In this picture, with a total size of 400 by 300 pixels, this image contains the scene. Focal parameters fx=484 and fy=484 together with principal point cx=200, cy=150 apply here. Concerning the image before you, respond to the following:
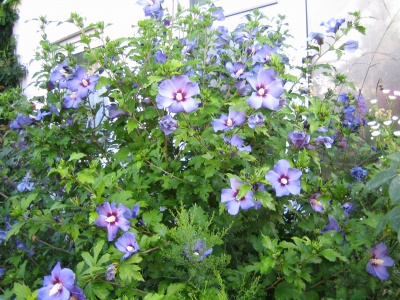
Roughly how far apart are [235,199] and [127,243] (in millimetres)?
372

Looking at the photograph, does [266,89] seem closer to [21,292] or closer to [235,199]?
[235,199]

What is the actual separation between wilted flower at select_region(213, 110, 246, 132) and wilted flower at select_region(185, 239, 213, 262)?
418 mm

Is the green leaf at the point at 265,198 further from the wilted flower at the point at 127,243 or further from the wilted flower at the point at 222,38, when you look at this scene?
the wilted flower at the point at 222,38

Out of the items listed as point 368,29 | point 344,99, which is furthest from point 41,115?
point 368,29

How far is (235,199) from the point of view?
157 cm

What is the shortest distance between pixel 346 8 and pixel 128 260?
7.28 ft

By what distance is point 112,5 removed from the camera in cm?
468

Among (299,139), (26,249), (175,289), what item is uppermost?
(299,139)

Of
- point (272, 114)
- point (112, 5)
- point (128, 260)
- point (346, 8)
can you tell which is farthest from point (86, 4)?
point (128, 260)

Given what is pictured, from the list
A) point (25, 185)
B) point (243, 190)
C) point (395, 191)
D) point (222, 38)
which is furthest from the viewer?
point (25, 185)

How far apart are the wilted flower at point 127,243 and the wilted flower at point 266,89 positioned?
1.98ft

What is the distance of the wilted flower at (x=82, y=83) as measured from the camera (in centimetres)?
205

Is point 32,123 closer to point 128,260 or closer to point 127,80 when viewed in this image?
point 127,80

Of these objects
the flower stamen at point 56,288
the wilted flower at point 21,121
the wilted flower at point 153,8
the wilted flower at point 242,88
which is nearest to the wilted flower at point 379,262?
the wilted flower at point 242,88
